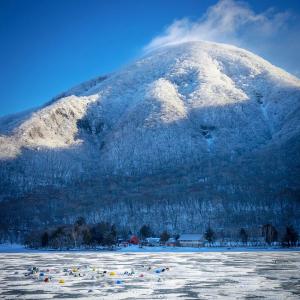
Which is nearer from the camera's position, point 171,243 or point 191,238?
point 171,243

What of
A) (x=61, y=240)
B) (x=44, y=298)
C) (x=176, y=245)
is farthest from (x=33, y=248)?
(x=44, y=298)

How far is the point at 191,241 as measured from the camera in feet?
457

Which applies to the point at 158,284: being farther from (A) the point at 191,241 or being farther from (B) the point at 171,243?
(A) the point at 191,241

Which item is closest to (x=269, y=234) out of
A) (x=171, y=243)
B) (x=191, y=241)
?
(x=191, y=241)

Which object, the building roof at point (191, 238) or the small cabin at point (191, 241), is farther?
the building roof at point (191, 238)

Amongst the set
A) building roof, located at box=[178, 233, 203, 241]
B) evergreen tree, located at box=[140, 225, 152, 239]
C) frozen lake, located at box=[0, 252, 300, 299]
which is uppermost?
evergreen tree, located at box=[140, 225, 152, 239]

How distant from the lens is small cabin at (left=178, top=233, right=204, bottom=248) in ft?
445

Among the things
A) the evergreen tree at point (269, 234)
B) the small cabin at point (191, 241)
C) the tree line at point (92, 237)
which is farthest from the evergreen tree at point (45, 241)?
the evergreen tree at point (269, 234)

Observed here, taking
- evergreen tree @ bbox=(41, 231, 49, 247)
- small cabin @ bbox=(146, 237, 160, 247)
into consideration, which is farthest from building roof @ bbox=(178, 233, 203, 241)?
evergreen tree @ bbox=(41, 231, 49, 247)

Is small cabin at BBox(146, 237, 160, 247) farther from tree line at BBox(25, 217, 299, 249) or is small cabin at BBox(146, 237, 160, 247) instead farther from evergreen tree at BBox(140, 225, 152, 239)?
evergreen tree at BBox(140, 225, 152, 239)

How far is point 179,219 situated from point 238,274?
401 ft

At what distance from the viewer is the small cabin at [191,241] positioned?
13575cm

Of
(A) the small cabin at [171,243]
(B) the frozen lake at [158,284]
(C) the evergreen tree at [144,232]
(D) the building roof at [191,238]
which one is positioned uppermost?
(C) the evergreen tree at [144,232]

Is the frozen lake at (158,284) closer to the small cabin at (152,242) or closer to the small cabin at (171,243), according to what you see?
the small cabin at (171,243)
